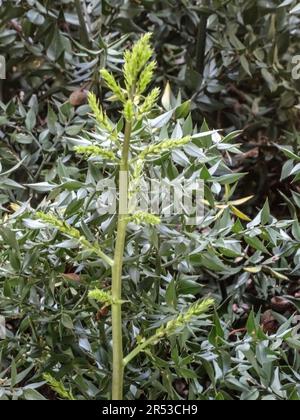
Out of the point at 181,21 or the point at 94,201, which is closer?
the point at 94,201

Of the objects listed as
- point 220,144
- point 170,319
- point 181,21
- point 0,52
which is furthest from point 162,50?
point 170,319

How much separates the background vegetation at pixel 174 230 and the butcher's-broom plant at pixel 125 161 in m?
0.04

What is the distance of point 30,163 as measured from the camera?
0.95m

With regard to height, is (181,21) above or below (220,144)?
above

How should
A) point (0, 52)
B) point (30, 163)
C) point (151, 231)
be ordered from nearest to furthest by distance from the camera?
1. point (151, 231)
2. point (30, 163)
3. point (0, 52)

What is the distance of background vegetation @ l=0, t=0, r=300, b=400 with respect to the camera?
70cm

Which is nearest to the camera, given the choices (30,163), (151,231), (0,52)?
(151,231)

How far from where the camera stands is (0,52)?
3.49 ft

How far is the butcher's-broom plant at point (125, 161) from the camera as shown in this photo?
58 cm

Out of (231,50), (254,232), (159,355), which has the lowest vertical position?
(159,355)

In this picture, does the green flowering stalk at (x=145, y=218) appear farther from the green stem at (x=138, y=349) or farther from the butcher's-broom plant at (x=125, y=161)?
the green stem at (x=138, y=349)

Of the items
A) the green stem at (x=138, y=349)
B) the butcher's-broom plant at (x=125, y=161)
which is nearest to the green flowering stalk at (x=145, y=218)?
the butcher's-broom plant at (x=125, y=161)

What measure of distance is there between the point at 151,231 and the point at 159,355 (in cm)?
16

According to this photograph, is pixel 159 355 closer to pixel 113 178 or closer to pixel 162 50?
pixel 113 178
